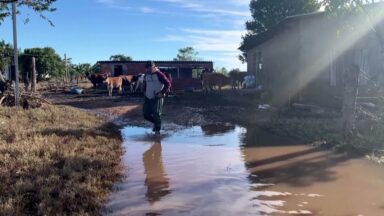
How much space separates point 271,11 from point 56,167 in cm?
4005

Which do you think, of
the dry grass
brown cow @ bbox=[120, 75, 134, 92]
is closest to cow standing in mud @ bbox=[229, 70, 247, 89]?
brown cow @ bbox=[120, 75, 134, 92]

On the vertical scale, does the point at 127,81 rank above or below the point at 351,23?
below

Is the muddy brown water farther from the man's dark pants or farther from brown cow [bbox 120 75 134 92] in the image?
brown cow [bbox 120 75 134 92]

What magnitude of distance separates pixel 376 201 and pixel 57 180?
387 cm

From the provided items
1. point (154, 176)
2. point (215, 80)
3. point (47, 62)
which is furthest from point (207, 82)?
point (47, 62)

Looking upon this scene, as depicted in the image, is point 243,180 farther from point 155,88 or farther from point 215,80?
point 215,80

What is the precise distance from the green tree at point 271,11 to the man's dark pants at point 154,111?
30591 millimetres

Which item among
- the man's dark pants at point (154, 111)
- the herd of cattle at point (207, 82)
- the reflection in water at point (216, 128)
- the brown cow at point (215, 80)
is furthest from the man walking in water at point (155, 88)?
the brown cow at point (215, 80)

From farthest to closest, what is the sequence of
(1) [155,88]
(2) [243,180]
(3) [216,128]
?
1. (3) [216,128]
2. (1) [155,88]
3. (2) [243,180]

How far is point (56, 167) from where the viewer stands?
6.39 meters

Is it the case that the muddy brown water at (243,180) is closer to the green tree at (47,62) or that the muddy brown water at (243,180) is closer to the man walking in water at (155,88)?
the man walking in water at (155,88)

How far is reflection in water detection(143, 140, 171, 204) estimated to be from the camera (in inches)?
221

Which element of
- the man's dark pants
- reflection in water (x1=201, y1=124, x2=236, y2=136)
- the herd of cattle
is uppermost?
the herd of cattle

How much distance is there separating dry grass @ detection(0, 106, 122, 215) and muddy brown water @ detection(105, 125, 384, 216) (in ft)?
0.93
